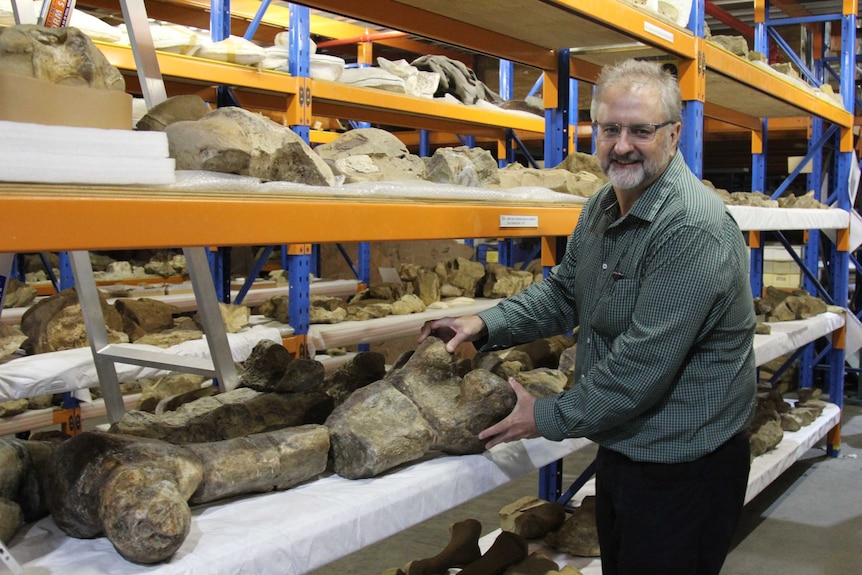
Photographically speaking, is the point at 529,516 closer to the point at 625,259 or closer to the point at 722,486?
the point at 722,486

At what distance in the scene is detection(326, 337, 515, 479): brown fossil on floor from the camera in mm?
1978

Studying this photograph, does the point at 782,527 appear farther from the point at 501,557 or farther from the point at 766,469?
the point at 501,557

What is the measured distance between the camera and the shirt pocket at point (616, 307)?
2102 millimetres

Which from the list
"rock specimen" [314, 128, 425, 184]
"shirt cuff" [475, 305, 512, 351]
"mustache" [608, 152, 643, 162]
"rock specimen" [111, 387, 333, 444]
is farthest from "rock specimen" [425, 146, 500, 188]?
"rock specimen" [111, 387, 333, 444]

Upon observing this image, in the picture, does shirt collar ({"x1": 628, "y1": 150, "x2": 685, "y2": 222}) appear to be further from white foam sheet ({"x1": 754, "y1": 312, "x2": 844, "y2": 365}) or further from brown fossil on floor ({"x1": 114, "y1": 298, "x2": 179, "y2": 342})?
brown fossil on floor ({"x1": 114, "y1": 298, "x2": 179, "y2": 342})

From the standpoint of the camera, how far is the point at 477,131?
6.63 meters

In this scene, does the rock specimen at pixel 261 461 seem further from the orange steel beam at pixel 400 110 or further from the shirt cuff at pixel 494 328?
the orange steel beam at pixel 400 110

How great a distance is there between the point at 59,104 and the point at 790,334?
3879 millimetres

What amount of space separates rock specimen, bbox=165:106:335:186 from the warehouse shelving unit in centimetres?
22

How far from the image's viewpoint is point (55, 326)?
3496 millimetres

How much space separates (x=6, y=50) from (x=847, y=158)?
218 inches

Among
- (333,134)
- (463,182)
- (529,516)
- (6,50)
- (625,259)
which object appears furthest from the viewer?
(333,134)

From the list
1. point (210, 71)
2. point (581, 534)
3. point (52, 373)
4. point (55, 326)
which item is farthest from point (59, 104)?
point (210, 71)

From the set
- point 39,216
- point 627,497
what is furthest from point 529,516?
point 39,216
